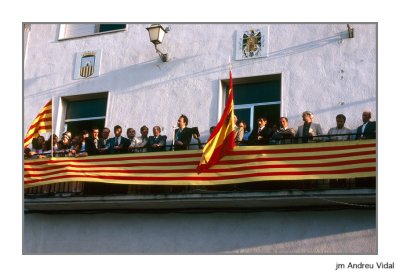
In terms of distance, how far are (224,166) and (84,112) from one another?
14.9 ft

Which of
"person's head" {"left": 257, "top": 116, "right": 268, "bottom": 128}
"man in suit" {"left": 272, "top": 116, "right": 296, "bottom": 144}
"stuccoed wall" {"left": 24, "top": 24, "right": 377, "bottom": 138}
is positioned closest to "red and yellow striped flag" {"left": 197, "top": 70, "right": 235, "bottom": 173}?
"person's head" {"left": 257, "top": 116, "right": 268, "bottom": 128}

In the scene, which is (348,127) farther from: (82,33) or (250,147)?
(82,33)

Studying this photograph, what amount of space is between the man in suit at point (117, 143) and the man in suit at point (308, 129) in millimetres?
3387

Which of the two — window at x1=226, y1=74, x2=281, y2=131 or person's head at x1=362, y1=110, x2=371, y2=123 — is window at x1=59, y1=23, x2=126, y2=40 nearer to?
window at x1=226, y1=74, x2=281, y2=131

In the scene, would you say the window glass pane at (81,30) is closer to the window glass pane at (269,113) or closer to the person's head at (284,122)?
the window glass pane at (269,113)

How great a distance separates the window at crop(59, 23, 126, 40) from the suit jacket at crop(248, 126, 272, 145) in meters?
4.57

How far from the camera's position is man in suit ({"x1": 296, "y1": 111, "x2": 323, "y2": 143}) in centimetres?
1388

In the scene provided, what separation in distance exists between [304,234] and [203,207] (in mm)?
1929

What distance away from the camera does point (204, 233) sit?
14125 mm

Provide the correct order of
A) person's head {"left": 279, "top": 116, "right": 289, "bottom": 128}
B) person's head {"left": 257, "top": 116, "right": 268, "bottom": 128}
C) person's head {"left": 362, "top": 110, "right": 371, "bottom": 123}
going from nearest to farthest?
person's head {"left": 362, "top": 110, "right": 371, "bottom": 123} → person's head {"left": 279, "top": 116, "right": 289, "bottom": 128} → person's head {"left": 257, "top": 116, "right": 268, "bottom": 128}

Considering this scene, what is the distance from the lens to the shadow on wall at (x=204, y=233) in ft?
43.5

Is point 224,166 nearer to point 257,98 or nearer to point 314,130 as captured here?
point 314,130

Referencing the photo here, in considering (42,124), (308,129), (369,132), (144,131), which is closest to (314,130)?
(308,129)

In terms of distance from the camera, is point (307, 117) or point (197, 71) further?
point (197, 71)
